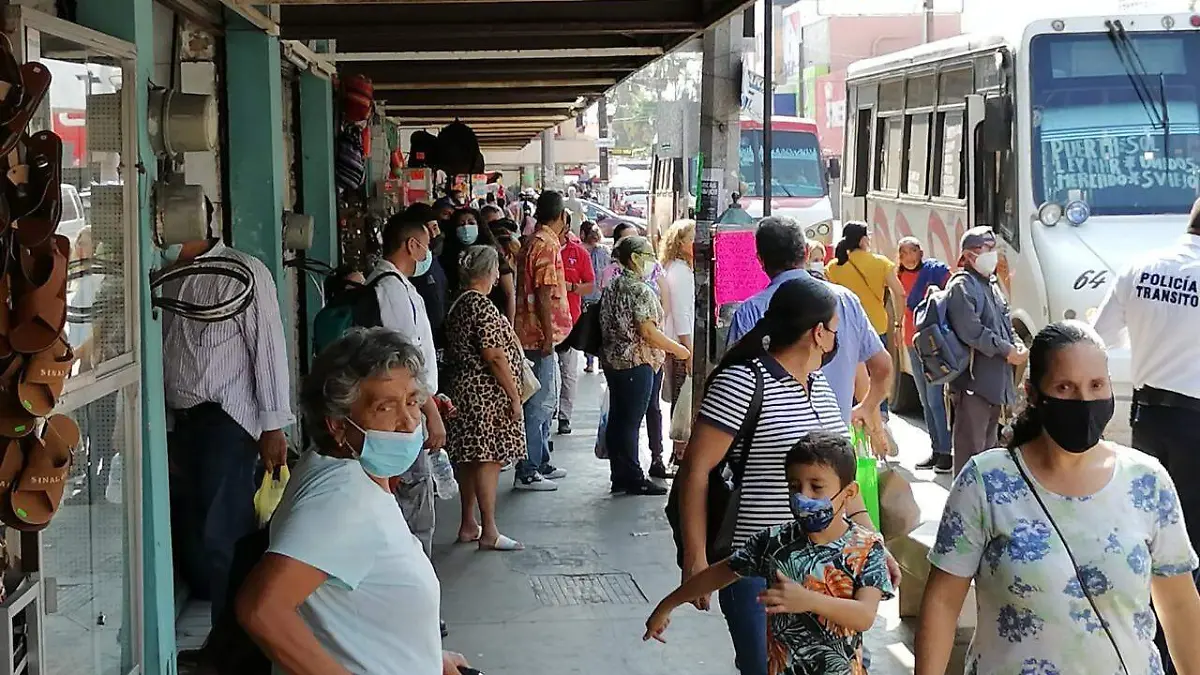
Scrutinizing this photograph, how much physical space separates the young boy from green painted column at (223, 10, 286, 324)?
4424 millimetres

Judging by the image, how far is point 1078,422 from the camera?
3355 millimetres

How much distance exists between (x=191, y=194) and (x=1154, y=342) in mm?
3724

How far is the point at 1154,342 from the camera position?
5.35 meters

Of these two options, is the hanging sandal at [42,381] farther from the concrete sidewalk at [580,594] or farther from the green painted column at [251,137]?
the green painted column at [251,137]

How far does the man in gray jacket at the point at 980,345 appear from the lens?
8656 millimetres

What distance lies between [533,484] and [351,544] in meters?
6.99

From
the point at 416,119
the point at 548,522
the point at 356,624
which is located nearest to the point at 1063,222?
the point at 548,522

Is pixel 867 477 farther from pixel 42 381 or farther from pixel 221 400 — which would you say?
pixel 42 381

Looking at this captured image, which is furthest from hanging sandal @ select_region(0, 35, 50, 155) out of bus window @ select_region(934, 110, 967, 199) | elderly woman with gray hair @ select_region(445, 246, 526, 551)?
bus window @ select_region(934, 110, 967, 199)

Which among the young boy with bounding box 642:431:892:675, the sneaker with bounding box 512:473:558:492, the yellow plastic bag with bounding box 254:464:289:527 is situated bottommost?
the sneaker with bounding box 512:473:558:492

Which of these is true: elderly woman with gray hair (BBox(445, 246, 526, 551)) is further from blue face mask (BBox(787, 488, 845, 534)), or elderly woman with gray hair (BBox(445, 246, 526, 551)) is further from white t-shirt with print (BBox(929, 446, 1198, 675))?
white t-shirt with print (BBox(929, 446, 1198, 675))

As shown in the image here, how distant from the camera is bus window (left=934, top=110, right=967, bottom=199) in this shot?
11.5 m

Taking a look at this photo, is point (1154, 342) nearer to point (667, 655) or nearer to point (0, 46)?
point (667, 655)

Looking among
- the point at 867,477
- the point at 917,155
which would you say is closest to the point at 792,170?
the point at 917,155
